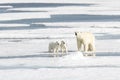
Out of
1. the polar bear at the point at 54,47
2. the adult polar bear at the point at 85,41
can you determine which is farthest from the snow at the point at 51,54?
the adult polar bear at the point at 85,41

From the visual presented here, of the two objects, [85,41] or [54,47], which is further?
[54,47]

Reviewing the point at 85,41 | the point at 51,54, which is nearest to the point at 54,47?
the point at 51,54

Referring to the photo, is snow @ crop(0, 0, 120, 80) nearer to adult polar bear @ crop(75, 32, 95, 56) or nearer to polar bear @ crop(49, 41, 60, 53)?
polar bear @ crop(49, 41, 60, 53)

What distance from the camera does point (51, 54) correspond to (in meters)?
10.9

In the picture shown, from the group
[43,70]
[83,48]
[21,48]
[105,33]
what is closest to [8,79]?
[43,70]

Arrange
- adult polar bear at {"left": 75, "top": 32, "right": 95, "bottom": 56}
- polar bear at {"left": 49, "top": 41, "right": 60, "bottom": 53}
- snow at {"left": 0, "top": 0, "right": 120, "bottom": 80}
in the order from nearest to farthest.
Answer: snow at {"left": 0, "top": 0, "right": 120, "bottom": 80} → adult polar bear at {"left": 75, "top": 32, "right": 95, "bottom": 56} → polar bear at {"left": 49, "top": 41, "right": 60, "bottom": 53}

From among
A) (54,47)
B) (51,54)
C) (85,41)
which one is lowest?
(51,54)

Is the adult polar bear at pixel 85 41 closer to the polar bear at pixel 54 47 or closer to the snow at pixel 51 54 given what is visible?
the snow at pixel 51 54

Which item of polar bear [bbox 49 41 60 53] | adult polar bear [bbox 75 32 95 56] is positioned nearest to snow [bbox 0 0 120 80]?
polar bear [bbox 49 41 60 53]

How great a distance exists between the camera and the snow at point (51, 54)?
27.2 feet

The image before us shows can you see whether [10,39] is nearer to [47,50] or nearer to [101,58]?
[47,50]

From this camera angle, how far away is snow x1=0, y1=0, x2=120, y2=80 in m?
8.28

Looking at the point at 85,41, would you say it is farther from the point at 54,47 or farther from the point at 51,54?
the point at 51,54

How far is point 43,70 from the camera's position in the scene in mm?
8609
